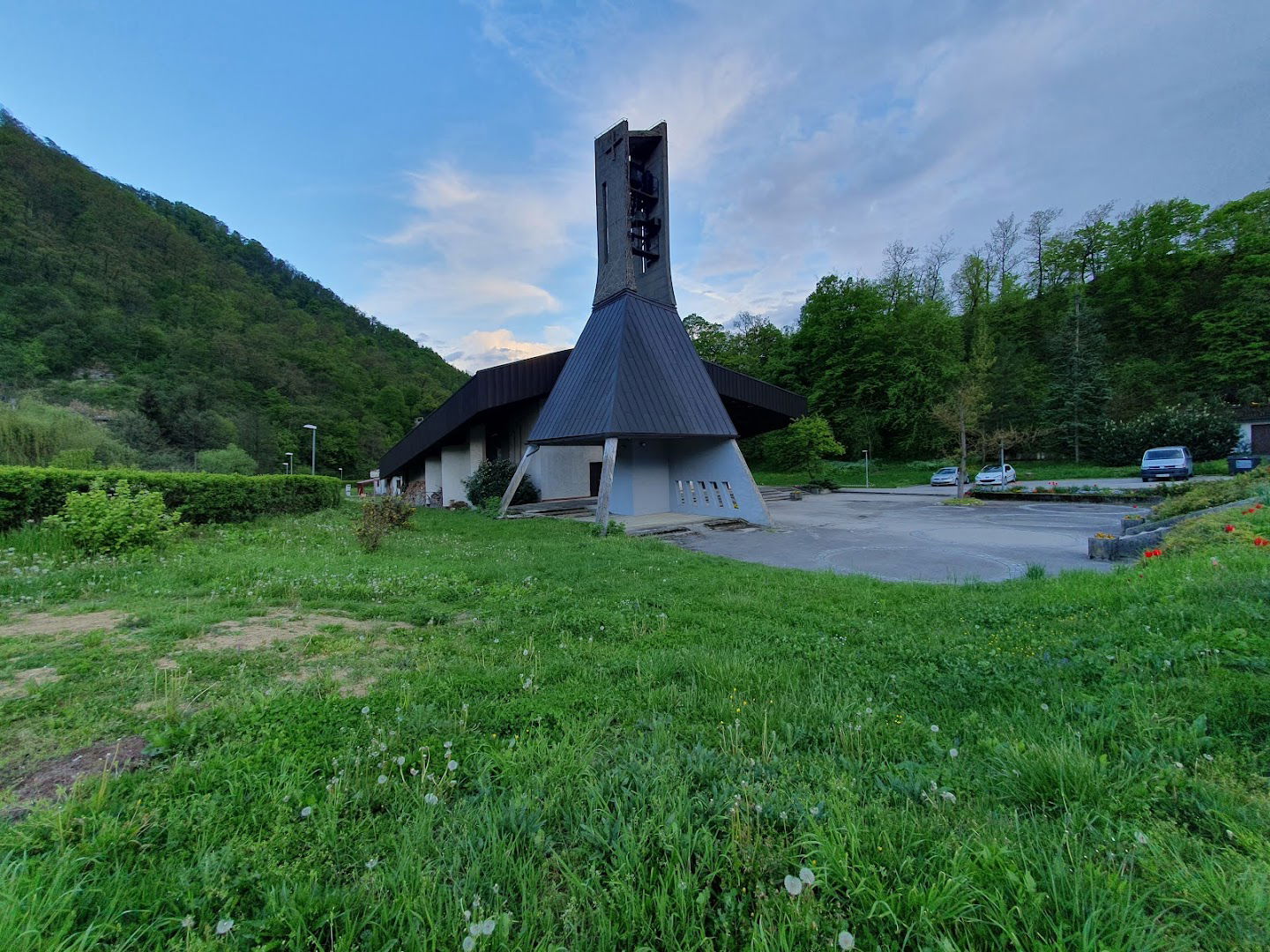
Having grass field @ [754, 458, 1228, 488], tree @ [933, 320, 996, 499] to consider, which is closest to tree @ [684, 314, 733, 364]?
grass field @ [754, 458, 1228, 488]

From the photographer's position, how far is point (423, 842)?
151 cm

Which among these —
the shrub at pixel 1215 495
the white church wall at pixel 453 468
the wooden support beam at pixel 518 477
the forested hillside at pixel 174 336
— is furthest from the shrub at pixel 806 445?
the forested hillside at pixel 174 336

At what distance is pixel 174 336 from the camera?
50.8 m

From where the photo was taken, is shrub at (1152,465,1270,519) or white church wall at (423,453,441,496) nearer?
shrub at (1152,465,1270,519)

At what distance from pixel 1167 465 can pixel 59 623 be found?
3181 cm

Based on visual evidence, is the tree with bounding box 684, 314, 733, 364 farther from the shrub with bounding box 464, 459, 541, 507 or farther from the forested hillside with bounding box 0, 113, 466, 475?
the forested hillside with bounding box 0, 113, 466, 475

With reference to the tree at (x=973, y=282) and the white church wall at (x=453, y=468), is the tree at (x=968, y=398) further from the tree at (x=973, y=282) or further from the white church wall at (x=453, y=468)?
the white church wall at (x=453, y=468)

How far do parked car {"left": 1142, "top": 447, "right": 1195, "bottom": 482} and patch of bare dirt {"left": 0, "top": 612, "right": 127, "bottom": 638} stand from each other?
101 ft

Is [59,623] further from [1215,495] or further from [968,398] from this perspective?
Answer: [968,398]

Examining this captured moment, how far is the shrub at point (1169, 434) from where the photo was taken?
947 inches

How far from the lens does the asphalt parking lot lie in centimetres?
704

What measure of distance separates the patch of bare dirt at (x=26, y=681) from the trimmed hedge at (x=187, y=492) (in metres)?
5.85

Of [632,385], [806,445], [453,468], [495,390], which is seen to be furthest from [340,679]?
[806,445]

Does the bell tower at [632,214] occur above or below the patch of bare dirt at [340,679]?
above
